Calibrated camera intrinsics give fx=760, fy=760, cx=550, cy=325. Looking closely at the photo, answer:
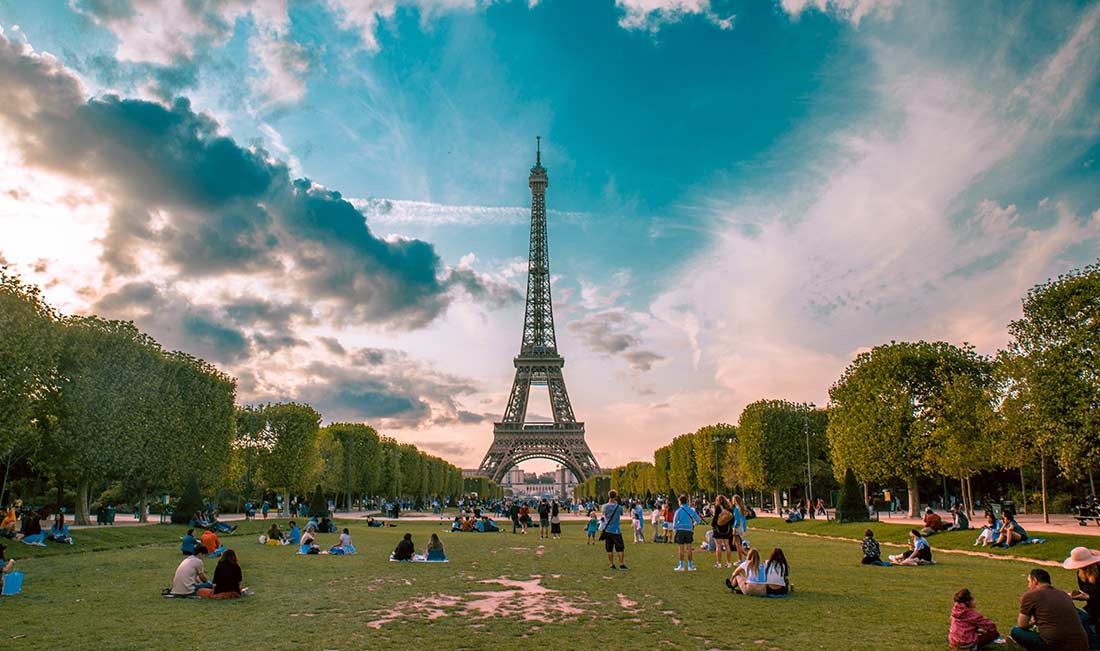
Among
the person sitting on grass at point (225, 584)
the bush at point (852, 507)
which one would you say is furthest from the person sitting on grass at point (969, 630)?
the bush at point (852, 507)

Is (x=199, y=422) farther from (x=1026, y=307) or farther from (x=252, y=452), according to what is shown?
(x=1026, y=307)

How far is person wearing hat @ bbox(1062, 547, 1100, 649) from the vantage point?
382 inches

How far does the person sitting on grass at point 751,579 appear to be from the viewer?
1465cm

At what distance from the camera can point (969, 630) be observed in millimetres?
9789

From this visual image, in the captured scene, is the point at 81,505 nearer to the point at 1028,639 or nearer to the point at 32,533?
the point at 32,533

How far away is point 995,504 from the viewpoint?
64312 mm

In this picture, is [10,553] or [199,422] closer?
[10,553]

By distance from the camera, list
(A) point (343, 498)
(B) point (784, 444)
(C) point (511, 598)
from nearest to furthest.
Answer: (C) point (511, 598), (B) point (784, 444), (A) point (343, 498)

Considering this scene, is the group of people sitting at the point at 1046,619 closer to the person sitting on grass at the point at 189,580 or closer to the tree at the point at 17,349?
the person sitting on grass at the point at 189,580

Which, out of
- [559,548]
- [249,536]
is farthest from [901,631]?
[249,536]

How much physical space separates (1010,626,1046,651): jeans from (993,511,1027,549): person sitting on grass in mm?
16858

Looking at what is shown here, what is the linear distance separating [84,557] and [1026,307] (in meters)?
37.9

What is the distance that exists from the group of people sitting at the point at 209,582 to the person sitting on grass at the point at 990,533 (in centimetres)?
2218

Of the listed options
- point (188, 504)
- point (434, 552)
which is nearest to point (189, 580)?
point (434, 552)
